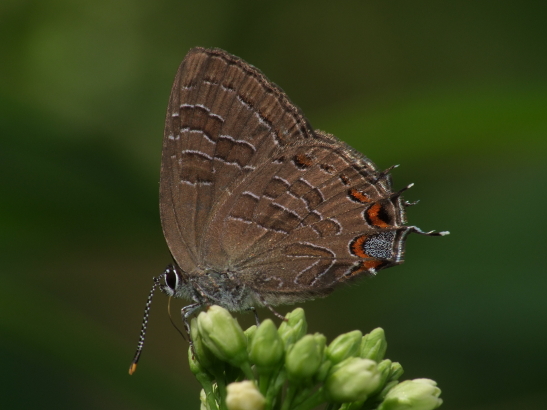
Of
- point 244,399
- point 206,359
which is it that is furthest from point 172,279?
point 244,399

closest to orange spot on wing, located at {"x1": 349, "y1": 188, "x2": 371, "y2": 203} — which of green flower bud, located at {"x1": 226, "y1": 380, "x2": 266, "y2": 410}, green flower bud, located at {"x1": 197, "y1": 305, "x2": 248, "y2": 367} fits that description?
green flower bud, located at {"x1": 197, "y1": 305, "x2": 248, "y2": 367}

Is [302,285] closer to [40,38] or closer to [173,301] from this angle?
[173,301]

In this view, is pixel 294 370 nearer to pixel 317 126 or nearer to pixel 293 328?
pixel 293 328

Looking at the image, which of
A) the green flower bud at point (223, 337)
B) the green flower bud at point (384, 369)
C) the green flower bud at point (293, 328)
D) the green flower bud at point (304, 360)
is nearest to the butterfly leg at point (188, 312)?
the green flower bud at point (223, 337)

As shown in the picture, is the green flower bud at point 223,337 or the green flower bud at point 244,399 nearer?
the green flower bud at point 244,399

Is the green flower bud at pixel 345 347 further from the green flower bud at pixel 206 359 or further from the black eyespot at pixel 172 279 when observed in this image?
the black eyespot at pixel 172 279

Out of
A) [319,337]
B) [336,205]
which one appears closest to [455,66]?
[336,205]

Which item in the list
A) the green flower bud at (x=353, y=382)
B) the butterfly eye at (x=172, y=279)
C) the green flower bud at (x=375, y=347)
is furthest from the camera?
the butterfly eye at (x=172, y=279)
